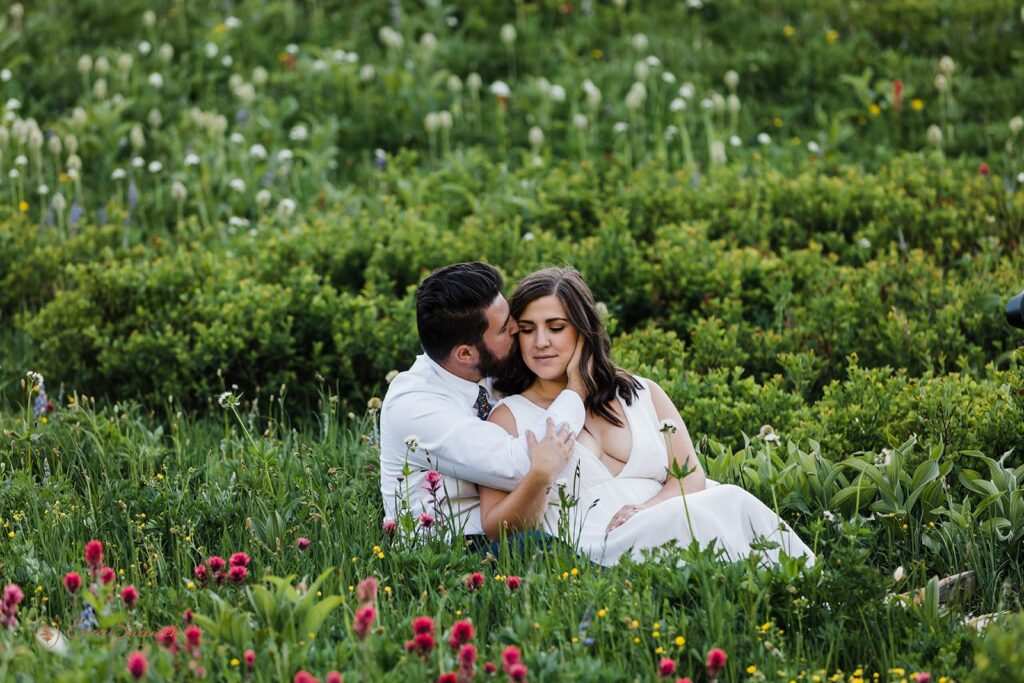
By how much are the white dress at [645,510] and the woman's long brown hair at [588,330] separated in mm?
67

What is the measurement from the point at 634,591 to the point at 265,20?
8817 mm

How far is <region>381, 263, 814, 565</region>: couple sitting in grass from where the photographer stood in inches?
149

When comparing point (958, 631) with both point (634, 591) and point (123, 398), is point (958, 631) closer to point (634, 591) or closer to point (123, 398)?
point (634, 591)

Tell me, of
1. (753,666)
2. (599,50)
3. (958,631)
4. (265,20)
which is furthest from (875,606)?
(265,20)

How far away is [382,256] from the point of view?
21.4 feet

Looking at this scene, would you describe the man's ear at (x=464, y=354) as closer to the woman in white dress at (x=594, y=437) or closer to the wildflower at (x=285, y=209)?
the woman in white dress at (x=594, y=437)

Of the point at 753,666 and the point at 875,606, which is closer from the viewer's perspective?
the point at 753,666

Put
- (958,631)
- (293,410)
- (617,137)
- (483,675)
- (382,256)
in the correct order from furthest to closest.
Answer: (617,137) < (382,256) < (293,410) < (958,631) < (483,675)

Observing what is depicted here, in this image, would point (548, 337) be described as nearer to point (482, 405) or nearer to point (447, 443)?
point (482, 405)

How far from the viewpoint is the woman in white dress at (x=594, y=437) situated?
12.6 feet

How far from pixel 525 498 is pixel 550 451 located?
18 centimetres

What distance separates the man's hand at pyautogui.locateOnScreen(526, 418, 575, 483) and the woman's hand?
307mm

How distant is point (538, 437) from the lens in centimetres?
390

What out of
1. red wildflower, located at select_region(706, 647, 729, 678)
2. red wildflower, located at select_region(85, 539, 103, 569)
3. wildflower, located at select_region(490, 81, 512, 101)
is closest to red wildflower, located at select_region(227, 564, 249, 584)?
red wildflower, located at select_region(85, 539, 103, 569)
